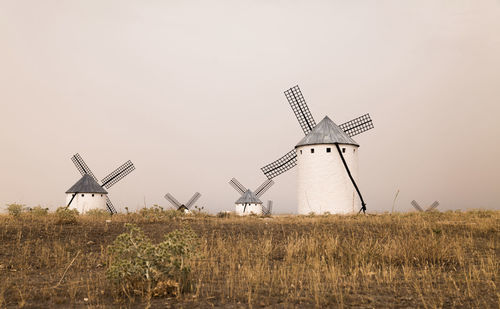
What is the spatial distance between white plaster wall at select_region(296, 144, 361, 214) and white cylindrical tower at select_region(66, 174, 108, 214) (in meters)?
26.3

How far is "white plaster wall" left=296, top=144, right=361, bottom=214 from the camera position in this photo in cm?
2522

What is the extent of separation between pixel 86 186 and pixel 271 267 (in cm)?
3883

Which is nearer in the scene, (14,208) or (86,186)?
(14,208)

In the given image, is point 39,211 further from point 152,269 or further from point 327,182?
point 327,182

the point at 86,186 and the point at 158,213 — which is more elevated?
the point at 86,186

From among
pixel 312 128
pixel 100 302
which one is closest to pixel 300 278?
pixel 100 302

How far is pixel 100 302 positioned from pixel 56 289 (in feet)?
4.36

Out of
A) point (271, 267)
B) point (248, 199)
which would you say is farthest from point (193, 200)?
point (271, 267)

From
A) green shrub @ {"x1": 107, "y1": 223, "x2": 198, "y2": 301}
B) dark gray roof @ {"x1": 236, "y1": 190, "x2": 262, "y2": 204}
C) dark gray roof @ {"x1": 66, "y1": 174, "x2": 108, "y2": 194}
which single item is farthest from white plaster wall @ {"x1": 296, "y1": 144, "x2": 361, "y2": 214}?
dark gray roof @ {"x1": 66, "y1": 174, "x2": 108, "y2": 194}

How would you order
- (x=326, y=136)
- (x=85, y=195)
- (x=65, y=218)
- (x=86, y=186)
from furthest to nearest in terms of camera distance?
(x=86, y=186) < (x=85, y=195) < (x=326, y=136) < (x=65, y=218)

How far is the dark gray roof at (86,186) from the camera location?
4147 cm

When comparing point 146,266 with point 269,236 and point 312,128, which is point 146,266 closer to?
point 269,236

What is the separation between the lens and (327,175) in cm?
2530

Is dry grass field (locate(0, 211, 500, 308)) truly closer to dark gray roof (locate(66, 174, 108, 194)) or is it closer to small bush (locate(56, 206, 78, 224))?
small bush (locate(56, 206, 78, 224))
